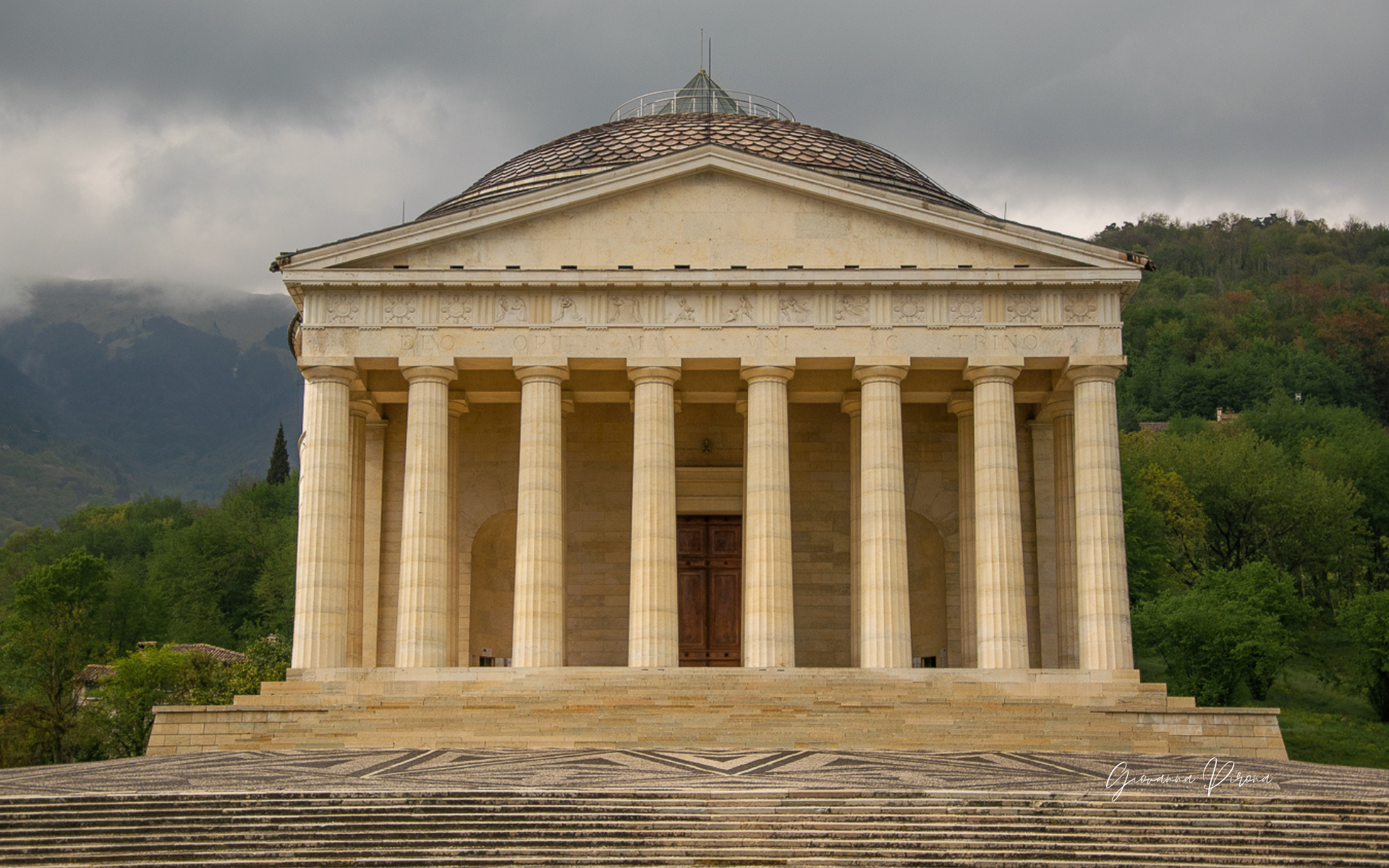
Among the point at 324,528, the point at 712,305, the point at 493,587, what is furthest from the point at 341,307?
the point at 493,587

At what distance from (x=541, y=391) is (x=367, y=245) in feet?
21.8

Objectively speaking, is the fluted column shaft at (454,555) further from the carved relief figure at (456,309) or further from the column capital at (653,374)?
the column capital at (653,374)

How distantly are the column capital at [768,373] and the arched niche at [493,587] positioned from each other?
1145cm

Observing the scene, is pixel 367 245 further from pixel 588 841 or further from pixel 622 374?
pixel 588 841

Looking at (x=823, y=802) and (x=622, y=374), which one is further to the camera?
(x=622, y=374)

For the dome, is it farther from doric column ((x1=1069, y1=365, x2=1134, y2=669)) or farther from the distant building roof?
the distant building roof

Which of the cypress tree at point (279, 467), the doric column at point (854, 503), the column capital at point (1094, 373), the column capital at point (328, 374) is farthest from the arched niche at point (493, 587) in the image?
the cypress tree at point (279, 467)

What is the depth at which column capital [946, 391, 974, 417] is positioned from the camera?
4306cm

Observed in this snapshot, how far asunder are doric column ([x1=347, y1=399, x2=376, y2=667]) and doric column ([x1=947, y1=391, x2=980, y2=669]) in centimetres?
1936

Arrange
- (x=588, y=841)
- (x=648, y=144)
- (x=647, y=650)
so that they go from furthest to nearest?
(x=648, y=144) < (x=647, y=650) < (x=588, y=841)

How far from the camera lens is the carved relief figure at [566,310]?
3934 centimetres

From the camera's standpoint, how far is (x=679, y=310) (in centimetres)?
3947

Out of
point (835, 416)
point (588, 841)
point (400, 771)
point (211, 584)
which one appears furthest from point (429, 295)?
point (211, 584)

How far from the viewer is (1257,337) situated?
116 meters
